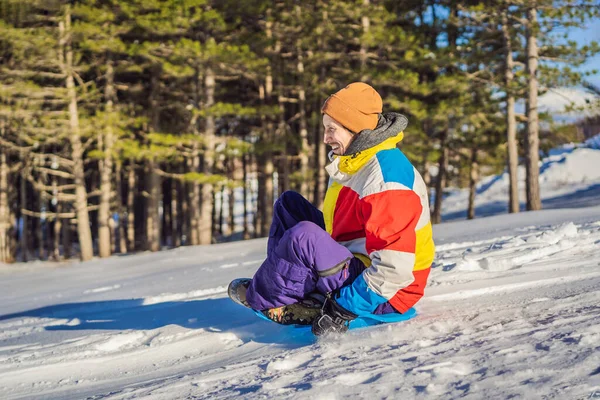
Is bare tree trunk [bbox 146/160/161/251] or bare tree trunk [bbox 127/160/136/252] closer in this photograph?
bare tree trunk [bbox 146/160/161/251]

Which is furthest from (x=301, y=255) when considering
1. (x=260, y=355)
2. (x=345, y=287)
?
(x=260, y=355)

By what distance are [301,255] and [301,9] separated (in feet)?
44.2

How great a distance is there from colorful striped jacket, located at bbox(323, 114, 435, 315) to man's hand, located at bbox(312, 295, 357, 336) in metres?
0.04

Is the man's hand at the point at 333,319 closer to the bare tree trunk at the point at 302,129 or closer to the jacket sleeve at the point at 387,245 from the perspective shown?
the jacket sleeve at the point at 387,245

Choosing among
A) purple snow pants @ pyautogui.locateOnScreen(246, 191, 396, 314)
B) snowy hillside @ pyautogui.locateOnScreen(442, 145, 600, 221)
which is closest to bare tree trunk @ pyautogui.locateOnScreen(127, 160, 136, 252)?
snowy hillside @ pyautogui.locateOnScreen(442, 145, 600, 221)

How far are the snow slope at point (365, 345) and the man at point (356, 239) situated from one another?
0.52 ft

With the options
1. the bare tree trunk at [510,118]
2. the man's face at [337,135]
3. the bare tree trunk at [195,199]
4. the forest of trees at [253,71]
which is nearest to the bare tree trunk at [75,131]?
the forest of trees at [253,71]

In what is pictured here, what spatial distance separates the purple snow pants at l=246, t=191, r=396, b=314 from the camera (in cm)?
274

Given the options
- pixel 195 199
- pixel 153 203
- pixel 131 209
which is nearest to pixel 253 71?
pixel 195 199

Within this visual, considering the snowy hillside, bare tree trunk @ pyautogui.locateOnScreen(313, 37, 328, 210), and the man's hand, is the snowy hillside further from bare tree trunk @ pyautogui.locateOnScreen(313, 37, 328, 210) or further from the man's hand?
the man's hand

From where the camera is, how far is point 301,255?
276 cm

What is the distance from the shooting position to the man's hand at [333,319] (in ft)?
9.00

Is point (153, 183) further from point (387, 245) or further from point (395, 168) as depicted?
point (387, 245)

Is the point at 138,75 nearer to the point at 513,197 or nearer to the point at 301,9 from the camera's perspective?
the point at 301,9
